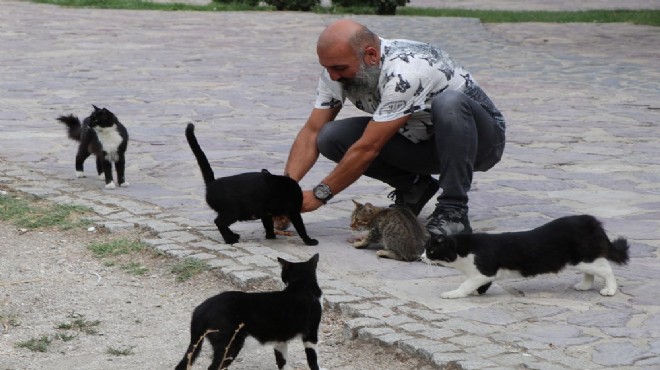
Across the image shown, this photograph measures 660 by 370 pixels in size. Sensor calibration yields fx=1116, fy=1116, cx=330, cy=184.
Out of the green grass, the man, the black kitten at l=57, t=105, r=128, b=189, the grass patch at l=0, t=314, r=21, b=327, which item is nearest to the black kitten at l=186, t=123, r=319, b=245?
the man

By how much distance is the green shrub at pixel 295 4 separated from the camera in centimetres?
2270

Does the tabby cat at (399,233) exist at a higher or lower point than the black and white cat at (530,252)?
lower

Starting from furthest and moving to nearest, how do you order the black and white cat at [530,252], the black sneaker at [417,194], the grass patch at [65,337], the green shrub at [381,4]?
1. the green shrub at [381,4]
2. the black sneaker at [417,194]
3. the black and white cat at [530,252]
4. the grass patch at [65,337]

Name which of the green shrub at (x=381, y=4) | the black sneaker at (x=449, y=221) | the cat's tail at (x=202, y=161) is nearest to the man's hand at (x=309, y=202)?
the cat's tail at (x=202, y=161)

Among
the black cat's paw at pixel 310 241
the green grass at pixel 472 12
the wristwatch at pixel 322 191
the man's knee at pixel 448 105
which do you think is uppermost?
the man's knee at pixel 448 105

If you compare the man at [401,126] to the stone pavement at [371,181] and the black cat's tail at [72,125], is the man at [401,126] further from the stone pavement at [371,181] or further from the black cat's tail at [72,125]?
the black cat's tail at [72,125]

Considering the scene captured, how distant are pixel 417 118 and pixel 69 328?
2.41m

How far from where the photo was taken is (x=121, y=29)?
60.7 feet

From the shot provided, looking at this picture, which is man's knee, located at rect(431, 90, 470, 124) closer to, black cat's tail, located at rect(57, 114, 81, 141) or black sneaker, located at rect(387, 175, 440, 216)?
black sneaker, located at rect(387, 175, 440, 216)

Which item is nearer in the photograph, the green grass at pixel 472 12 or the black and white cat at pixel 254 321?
the black and white cat at pixel 254 321

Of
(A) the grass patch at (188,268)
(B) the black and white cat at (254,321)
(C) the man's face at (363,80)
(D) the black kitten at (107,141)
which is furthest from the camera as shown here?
(D) the black kitten at (107,141)

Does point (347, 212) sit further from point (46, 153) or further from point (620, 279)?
point (46, 153)

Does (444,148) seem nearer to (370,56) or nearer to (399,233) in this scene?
(399,233)

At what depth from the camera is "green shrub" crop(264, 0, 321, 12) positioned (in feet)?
74.5
